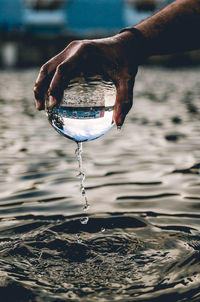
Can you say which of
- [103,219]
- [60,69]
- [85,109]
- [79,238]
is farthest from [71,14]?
[60,69]

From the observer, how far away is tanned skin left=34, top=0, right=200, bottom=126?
7.27 feet

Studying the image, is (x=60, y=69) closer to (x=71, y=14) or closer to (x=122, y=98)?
(x=122, y=98)

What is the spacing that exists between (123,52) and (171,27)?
340mm

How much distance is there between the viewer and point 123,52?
2.33 metres

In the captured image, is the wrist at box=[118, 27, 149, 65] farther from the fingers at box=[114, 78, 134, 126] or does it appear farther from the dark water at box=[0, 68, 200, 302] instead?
the dark water at box=[0, 68, 200, 302]

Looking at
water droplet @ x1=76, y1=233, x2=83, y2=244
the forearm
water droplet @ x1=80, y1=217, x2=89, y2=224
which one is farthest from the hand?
water droplet @ x1=80, y1=217, x2=89, y2=224

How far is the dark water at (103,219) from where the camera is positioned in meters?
2.42

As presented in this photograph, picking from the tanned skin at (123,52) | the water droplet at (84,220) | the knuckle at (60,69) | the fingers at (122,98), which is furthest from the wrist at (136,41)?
the water droplet at (84,220)

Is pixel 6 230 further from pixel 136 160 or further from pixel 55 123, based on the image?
pixel 136 160

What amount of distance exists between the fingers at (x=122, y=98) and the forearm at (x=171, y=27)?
0.22m

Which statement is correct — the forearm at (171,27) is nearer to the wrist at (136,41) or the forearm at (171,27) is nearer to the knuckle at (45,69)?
the wrist at (136,41)

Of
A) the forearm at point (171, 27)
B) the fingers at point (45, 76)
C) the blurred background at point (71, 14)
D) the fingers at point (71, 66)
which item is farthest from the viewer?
the blurred background at point (71, 14)

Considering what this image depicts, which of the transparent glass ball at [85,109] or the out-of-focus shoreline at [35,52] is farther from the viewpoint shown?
the out-of-focus shoreline at [35,52]

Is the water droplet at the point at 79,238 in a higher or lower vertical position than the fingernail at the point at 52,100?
lower
